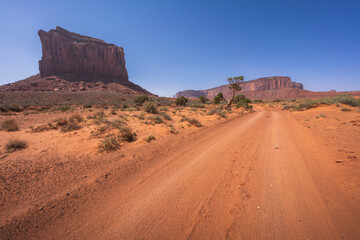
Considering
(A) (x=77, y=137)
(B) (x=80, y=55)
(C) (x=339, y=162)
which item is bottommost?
(C) (x=339, y=162)

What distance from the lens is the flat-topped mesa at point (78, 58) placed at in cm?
7638

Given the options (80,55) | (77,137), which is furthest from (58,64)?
(77,137)

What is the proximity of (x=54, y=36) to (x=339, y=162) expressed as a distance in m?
121

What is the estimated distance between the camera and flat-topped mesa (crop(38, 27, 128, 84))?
3007 inches

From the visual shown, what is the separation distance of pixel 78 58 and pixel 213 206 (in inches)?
4306

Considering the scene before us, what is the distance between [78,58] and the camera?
3184 inches

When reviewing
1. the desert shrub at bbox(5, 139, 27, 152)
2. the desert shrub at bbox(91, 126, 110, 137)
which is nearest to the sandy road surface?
the desert shrub at bbox(91, 126, 110, 137)

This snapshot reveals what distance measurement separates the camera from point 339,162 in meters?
4.00

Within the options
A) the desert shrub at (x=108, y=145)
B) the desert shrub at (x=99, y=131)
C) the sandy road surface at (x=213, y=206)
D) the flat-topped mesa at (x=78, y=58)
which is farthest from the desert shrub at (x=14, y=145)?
the flat-topped mesa at (x=78, y=58)

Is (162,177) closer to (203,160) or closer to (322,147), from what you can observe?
(203,160)

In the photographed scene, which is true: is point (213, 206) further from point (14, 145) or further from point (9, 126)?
point (9, 126)

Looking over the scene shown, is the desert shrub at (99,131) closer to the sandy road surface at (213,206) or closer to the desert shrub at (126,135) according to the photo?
the desert shrub at (126,135)

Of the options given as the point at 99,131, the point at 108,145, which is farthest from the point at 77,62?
the point at 108,145

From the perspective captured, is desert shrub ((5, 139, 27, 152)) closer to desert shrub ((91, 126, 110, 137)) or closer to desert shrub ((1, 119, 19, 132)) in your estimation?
desert shrub ((91, 126, 110, 137))
